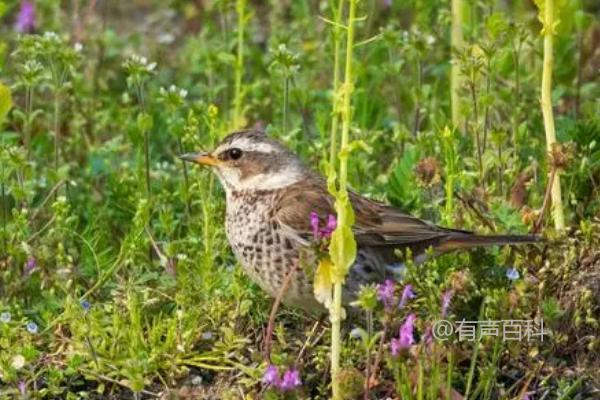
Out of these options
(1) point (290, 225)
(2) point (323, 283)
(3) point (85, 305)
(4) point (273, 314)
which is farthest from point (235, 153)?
(2) point (323, 283)

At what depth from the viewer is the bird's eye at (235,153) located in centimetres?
735

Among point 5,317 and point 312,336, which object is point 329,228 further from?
point 5,317

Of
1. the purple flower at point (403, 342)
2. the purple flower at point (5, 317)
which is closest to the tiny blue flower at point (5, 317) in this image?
the purple flower at point (5, 317)

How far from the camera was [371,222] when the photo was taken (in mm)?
6980

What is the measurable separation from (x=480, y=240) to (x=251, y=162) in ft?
3.64

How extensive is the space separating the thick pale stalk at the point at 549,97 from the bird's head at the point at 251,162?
1.04 meters

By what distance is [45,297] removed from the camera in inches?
277

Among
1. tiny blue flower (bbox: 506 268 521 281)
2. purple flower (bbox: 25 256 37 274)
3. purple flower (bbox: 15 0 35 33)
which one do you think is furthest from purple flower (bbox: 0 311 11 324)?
purple flower (bbox: 15 0 35 33)

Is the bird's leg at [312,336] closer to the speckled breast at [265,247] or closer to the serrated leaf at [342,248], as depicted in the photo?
the speckled breast at [265,247]

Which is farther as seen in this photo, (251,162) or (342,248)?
(251,162)

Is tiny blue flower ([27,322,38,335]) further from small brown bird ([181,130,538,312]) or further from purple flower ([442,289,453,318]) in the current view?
purple flower ([442,289,453,318])

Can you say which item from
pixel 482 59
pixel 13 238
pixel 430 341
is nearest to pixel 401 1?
pixel 482 59

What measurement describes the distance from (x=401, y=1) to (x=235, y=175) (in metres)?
1.90

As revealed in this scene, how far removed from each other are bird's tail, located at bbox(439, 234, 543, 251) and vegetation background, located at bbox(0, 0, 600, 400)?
0.10 meters
